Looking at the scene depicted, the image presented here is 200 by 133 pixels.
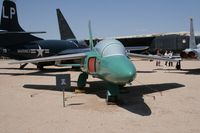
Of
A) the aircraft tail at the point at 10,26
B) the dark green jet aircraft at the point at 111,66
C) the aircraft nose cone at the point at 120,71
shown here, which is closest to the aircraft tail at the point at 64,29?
the aircraft tail at the point at 10,26

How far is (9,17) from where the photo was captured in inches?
1008

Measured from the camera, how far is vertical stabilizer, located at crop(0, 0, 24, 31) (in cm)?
2528

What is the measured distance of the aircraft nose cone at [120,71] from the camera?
8.90 meters

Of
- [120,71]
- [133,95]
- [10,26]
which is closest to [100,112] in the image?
[120,71]

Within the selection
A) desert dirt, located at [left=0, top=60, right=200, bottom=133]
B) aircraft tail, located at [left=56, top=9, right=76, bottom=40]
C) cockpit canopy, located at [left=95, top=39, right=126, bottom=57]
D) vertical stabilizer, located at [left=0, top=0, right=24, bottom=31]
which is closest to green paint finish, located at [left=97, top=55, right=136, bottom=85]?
cockpit canopy, located at [left=95, top=39, right=126, bottom=57]

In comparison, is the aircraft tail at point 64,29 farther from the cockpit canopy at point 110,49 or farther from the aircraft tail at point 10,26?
the cockpit canopy at point 110,49

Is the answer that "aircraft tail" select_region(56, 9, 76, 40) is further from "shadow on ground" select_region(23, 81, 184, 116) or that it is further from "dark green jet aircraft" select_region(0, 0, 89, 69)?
"shadow on ground" select_region(23, 81, 184, 116)

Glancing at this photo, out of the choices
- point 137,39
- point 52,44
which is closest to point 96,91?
point 52,44

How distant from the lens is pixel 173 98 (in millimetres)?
11523

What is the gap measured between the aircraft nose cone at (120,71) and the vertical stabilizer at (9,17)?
18.6 m

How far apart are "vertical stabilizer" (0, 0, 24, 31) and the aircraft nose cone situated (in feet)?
60.9

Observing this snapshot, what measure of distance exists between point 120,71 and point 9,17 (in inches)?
774

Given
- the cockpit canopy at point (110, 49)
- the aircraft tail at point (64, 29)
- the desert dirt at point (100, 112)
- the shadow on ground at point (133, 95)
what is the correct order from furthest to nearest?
the aircraft tail at point (64, 29) < the cockpit canopy at point (110, 49) < the shadow on ground at point (133, 95) < the desert dirt at point (100, 112)

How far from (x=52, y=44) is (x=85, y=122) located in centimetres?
1953
